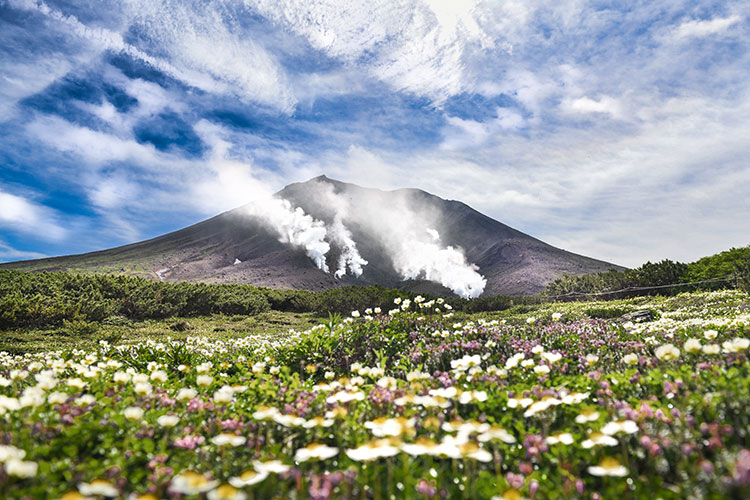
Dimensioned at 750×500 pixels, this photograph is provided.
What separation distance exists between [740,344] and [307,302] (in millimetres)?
21810

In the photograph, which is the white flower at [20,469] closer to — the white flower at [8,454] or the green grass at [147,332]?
the white flower at [8,454]

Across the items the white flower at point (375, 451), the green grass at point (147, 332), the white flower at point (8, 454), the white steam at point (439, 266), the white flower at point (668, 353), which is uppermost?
the white steam at point (439, 266)

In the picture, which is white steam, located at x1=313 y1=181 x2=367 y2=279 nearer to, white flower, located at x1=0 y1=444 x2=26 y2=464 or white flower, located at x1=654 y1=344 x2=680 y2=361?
white flower, located at x1=654 y1=344 x2=680 y2=361

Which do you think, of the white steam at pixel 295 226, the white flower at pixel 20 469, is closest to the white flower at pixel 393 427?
the white flower at pixel 20 469

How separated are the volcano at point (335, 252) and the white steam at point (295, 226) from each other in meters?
1.36

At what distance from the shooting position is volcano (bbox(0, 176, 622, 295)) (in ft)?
181

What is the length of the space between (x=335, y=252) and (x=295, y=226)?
32.4 feet

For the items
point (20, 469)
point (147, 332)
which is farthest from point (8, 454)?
point (147, 332)

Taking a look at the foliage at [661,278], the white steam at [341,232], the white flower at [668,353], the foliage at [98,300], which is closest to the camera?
the white flower at [668,353]

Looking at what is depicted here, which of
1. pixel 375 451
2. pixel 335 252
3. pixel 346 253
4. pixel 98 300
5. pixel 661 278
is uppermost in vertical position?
pixel 335 252

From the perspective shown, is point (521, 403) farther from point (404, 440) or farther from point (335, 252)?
point (335, 252)

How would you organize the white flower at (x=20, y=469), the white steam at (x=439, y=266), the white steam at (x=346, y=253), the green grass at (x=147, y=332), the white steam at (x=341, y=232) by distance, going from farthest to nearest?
the white steam at (x=341, y=232) → the white steam at (x=346, y=253) → the white steam at (x=439, y=266) → the green grass at (x=147, y=332) → the white flower at (x=20, y=469)

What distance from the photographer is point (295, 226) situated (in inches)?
2960

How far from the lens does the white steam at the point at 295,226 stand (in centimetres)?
6744
